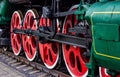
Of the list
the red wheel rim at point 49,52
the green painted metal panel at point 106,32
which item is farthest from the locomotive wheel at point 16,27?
the green painted metal panel at point 106,32

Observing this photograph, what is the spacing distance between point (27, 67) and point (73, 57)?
174 cm

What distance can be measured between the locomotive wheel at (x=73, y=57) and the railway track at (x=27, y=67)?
21 cm

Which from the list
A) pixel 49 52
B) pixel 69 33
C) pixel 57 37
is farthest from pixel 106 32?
pixel 49 52

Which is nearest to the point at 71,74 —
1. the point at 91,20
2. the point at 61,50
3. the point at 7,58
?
the point at 61,50

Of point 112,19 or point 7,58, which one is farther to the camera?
point 7,58

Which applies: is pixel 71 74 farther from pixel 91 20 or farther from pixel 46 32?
pixel 91 20

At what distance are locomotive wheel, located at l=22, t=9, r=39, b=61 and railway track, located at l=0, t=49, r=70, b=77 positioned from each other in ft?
0.63

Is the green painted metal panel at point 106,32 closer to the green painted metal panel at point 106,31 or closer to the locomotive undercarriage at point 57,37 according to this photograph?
the green painted metal panel at point 106,31

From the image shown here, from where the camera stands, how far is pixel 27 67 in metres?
6.96

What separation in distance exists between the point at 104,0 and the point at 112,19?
44 centimetres

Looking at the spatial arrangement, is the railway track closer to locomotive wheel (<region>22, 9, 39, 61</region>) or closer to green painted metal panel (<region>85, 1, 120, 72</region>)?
locomotive wheel (<region>22, 9, 39, 61</region>)

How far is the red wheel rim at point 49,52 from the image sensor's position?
240 inches

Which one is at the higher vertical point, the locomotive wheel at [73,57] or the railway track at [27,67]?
the locomotive wheel at [73,57]

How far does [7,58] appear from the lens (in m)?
8.18
